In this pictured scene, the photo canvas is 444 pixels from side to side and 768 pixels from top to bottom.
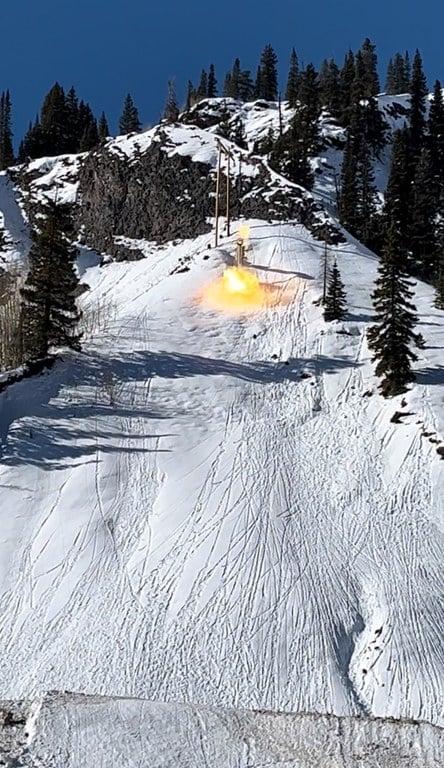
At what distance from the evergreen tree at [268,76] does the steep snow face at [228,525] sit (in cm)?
7408

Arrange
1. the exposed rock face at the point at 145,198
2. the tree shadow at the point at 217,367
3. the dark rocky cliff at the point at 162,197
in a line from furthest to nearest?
1. the exposed rock face at the point at 145,198
2. the dark rocky cliff at the point at 162,197
3. the tree shadow at the point at 217,367

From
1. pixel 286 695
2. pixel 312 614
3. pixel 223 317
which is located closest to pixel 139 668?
pixel 286 695

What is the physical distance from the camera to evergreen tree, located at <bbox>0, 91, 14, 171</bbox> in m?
71.4

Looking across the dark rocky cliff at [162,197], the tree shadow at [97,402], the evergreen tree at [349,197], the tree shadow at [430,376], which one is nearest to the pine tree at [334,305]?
the tree shadow at [97,402]

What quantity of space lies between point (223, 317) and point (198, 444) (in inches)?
377

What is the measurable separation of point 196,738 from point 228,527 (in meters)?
10.1

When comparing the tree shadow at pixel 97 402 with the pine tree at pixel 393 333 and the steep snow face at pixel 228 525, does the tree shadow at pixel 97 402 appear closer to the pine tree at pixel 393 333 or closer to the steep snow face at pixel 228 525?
the steep snow face at pixel 228 525

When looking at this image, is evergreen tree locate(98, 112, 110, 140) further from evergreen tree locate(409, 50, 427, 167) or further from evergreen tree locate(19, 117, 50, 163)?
evergreen tree locate(409, 50, 427, 167)

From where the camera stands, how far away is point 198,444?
1652 centimetres

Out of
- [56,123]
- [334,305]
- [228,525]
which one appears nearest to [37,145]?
Answer: [56,123]

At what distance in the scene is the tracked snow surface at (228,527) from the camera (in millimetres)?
9805

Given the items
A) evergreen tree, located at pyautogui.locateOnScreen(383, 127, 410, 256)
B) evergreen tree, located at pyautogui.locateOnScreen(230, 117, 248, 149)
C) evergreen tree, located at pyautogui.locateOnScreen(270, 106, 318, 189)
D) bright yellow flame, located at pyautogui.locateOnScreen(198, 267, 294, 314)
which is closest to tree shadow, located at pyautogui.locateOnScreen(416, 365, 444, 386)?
bright yellow flame, located at pyautogui.locateOnScreen(198, 267, 294, 314)

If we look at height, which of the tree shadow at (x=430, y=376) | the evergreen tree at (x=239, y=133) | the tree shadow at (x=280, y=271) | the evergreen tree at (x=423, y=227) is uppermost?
the evergreen tree at (x=239, y=133)

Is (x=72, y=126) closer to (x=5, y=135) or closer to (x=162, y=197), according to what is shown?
(x=5, y=135)
